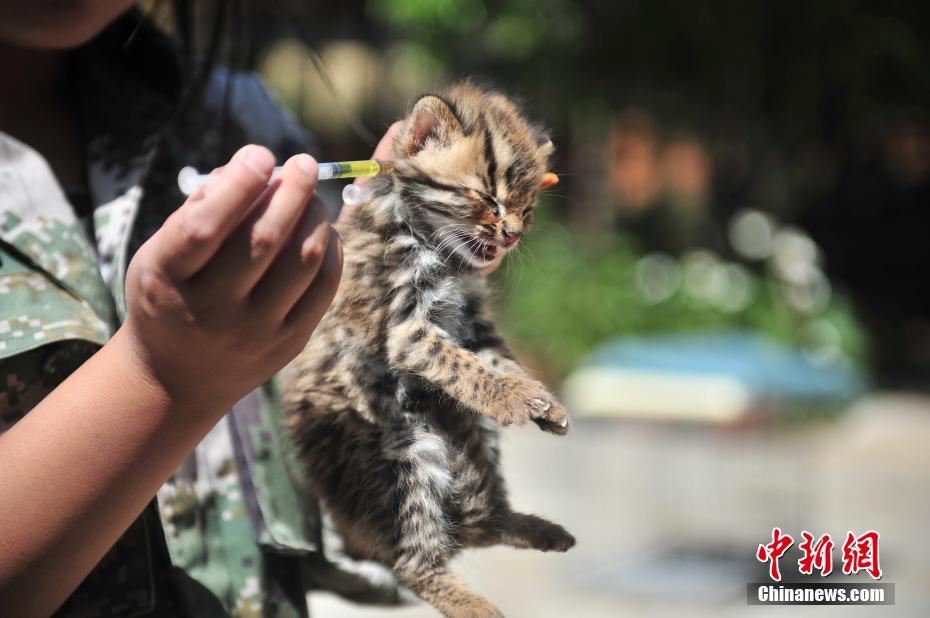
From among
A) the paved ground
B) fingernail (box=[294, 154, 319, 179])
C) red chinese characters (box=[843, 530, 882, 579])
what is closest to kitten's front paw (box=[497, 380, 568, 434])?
fingernail (box=[294, 154, 319, 179])

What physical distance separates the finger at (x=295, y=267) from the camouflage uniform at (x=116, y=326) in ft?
2.04

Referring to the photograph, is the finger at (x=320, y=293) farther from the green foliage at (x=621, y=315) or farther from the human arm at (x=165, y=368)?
the green foliage at (x=621, y=315)

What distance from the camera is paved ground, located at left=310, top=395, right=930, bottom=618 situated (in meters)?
7.46

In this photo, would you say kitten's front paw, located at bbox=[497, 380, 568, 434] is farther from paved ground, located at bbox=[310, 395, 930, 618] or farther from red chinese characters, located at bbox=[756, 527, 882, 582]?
paved ground, located at bbox=[310, 395, 930, 618]

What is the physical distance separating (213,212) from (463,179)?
0.39 m

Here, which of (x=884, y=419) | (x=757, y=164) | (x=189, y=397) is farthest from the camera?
(x=757, y=164)

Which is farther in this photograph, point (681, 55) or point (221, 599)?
point (681, 55)

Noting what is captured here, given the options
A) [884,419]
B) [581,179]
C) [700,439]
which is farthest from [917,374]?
[700,439]

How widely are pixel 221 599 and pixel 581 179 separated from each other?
15.3 m

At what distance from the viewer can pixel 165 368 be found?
1564mm

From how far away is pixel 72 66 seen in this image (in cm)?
257

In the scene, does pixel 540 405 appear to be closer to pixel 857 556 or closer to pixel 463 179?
pixel 463 179

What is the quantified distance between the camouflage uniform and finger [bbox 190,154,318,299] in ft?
2.20

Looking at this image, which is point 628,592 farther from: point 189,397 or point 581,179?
point 581,179
